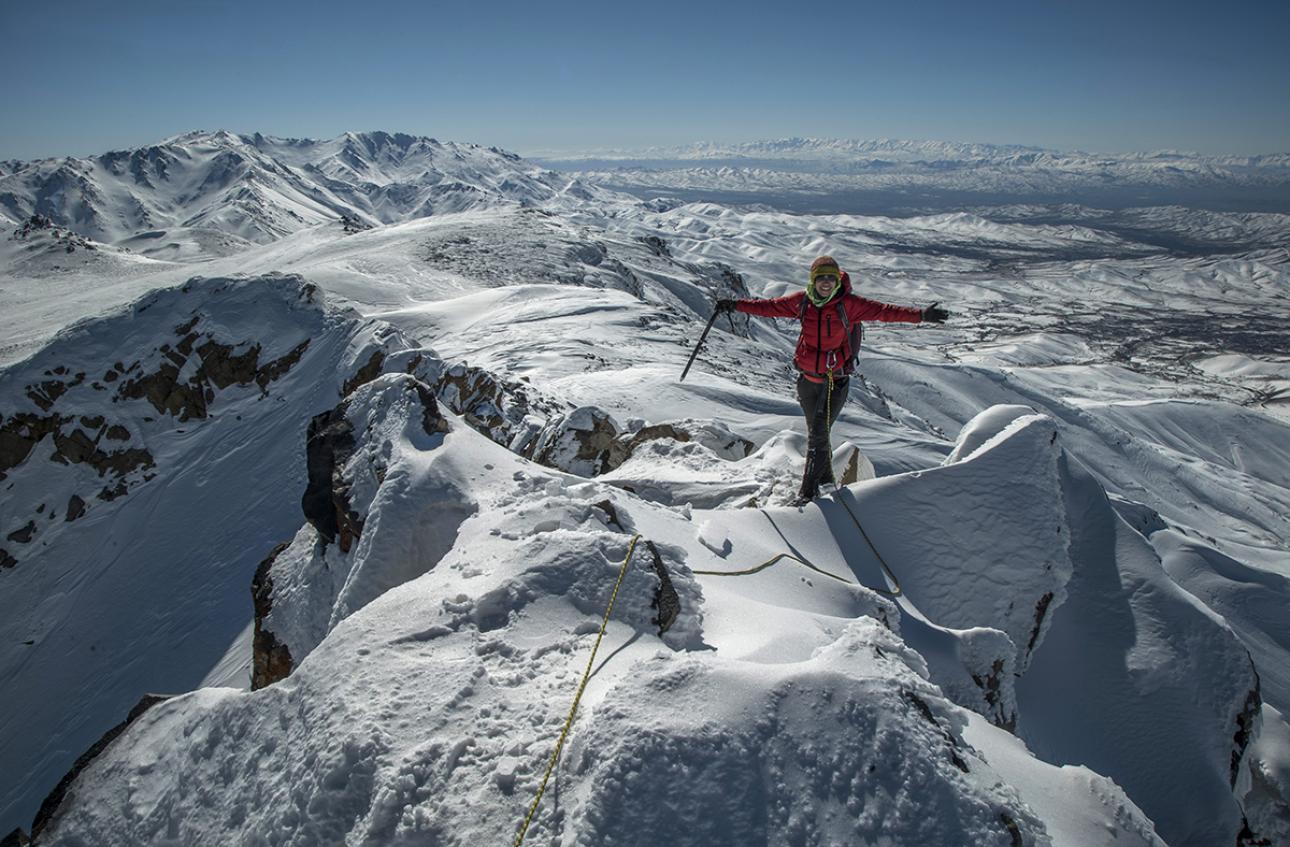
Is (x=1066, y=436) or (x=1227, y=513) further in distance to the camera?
(x=1066, y=436)

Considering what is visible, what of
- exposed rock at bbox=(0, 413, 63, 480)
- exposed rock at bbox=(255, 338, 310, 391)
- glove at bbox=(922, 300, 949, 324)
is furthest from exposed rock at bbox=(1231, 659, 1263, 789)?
exposed rock at bbox=(0, 413, 63, 480)

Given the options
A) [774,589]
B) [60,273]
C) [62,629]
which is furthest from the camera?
[60,273]

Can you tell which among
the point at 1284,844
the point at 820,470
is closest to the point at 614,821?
the point at 820,470

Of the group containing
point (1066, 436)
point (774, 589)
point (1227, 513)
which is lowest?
point (1227, 513)

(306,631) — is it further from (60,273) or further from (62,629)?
(60,273)

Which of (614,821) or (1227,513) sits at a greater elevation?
(614,821)

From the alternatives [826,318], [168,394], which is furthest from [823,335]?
[168,394]

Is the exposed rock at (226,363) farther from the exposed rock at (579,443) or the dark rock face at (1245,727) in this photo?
the dark rock face at (1245,727)
